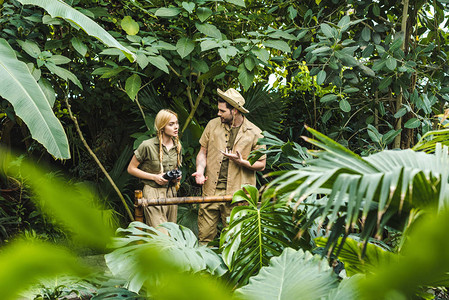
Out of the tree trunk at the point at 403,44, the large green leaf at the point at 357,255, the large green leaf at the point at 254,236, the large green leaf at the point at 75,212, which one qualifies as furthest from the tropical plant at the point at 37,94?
the large green leaf at the point at 75,212

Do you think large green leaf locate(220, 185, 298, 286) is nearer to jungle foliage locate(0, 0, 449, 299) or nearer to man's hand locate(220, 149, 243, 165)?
jungle foliage locate(0, 0, 449, 299)

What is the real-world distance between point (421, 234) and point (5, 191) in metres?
6.52

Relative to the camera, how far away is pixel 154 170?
15.0ft

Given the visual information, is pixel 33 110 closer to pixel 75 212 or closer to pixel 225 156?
pixel 225 156

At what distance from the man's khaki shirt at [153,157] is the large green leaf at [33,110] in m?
0.80

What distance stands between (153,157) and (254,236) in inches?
70.3

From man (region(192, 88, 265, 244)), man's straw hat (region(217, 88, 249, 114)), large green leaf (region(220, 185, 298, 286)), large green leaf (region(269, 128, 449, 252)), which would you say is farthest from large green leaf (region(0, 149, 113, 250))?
man's straw hat (region(217, 88, 249, 114))

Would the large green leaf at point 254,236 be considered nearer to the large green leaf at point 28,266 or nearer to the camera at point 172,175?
the camera at point 172,175

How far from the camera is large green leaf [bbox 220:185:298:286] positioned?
9.42 feet

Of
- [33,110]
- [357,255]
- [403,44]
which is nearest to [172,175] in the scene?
[33,110]

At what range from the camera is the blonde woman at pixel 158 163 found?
448cm

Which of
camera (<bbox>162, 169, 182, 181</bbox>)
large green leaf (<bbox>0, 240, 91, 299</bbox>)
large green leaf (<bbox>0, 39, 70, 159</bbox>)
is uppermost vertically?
large green leaf (<bbox>0, 240, 91, 299</bbox>)

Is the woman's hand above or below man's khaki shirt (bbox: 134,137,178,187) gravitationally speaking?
below

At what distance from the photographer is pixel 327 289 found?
2.11 meters
